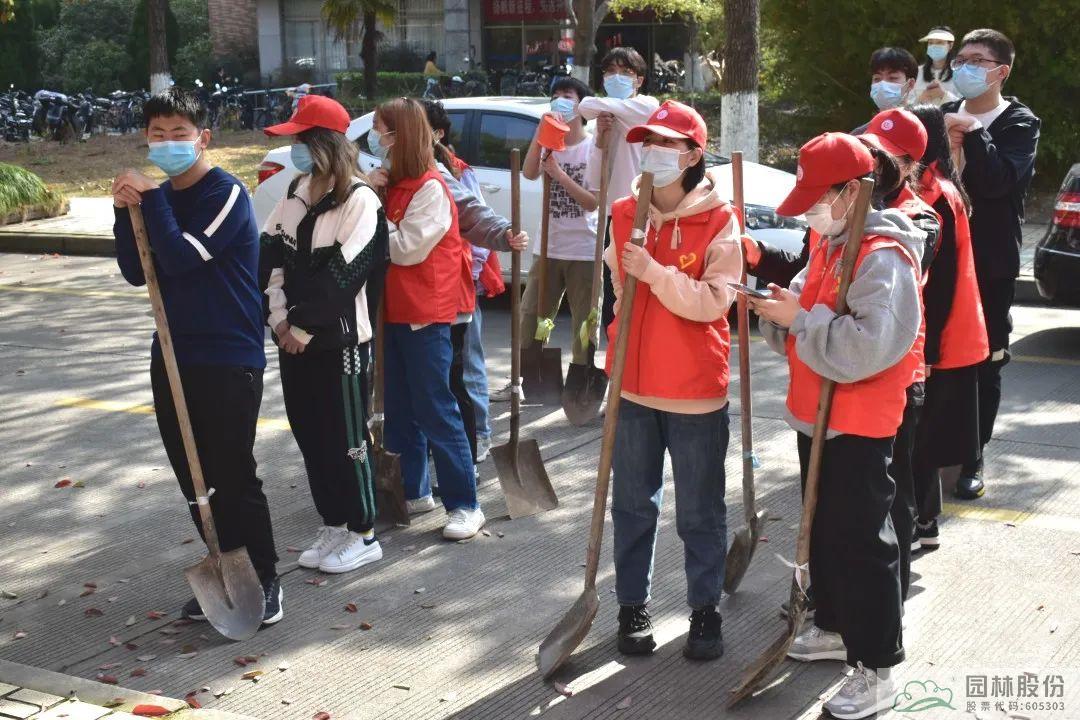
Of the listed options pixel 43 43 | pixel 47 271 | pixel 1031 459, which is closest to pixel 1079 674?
pixel 1031 459

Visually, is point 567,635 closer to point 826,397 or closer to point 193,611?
point 826,397

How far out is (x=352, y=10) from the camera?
99.1 ft

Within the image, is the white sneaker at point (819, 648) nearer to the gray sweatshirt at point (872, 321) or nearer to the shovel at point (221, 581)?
the gray sweatshirt at point (872, 321)

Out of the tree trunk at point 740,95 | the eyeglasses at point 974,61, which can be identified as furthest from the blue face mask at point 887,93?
the tree trunk at point 740,95

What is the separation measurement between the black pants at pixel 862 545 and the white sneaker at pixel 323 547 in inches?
85.0

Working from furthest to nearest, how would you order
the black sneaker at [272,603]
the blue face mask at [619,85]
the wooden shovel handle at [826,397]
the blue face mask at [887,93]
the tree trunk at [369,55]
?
the tree trunk at [369,55]
the blue face mask at [619,85]
the blue face mask at [887,93]
the black sneaker at [272,603]
the wooden shovel handle at [826,397]

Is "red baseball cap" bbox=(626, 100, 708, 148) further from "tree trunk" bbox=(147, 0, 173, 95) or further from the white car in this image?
"tree trunk" bbox=(147, 0, 173, 95)

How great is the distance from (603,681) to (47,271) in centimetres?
1101

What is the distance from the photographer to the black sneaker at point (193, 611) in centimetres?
488

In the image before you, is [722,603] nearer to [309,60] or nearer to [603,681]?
[603,681]

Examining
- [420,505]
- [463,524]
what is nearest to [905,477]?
[463,524]

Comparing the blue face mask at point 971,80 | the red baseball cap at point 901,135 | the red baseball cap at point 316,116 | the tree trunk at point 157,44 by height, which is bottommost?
the red baseball cap at point 901,135

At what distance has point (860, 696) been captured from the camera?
3.96m

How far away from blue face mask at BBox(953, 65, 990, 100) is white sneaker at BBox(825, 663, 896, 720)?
2.90m
